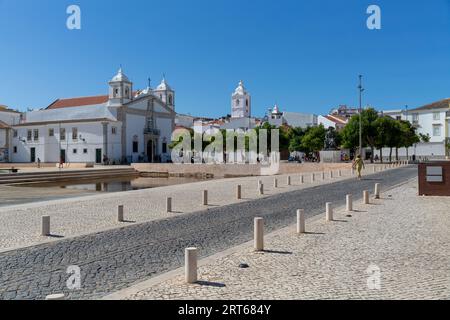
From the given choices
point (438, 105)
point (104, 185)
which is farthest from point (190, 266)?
point (438, 105)

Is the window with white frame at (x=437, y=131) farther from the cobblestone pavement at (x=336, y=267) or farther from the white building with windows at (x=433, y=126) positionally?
the cobblestone pavement at (x=336, y=267)

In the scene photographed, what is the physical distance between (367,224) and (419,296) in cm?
575

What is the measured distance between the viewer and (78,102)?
233ft

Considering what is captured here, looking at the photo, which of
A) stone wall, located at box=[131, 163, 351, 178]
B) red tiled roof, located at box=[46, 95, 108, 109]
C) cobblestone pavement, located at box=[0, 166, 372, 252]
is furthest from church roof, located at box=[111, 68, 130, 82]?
cobblestone pavement, located at box=[0, 166, 372, 252]

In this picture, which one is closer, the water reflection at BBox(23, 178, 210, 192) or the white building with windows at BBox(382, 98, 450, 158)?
the water reflection at BBox(23, 178, 210, 192)

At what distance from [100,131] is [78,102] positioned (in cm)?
1285

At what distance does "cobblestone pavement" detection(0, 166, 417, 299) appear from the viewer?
596 centimetres

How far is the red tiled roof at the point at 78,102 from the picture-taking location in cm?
6935

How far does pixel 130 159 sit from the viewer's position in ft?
211

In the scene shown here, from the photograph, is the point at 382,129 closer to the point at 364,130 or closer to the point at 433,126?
the point at 364,130

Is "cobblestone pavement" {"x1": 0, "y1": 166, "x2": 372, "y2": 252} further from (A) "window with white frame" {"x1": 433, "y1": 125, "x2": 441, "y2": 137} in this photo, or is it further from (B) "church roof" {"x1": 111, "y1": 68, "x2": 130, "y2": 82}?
(A) "window with white frame" {"x1": 433, "y1": 125, "x2": 441, "y2": 137}
